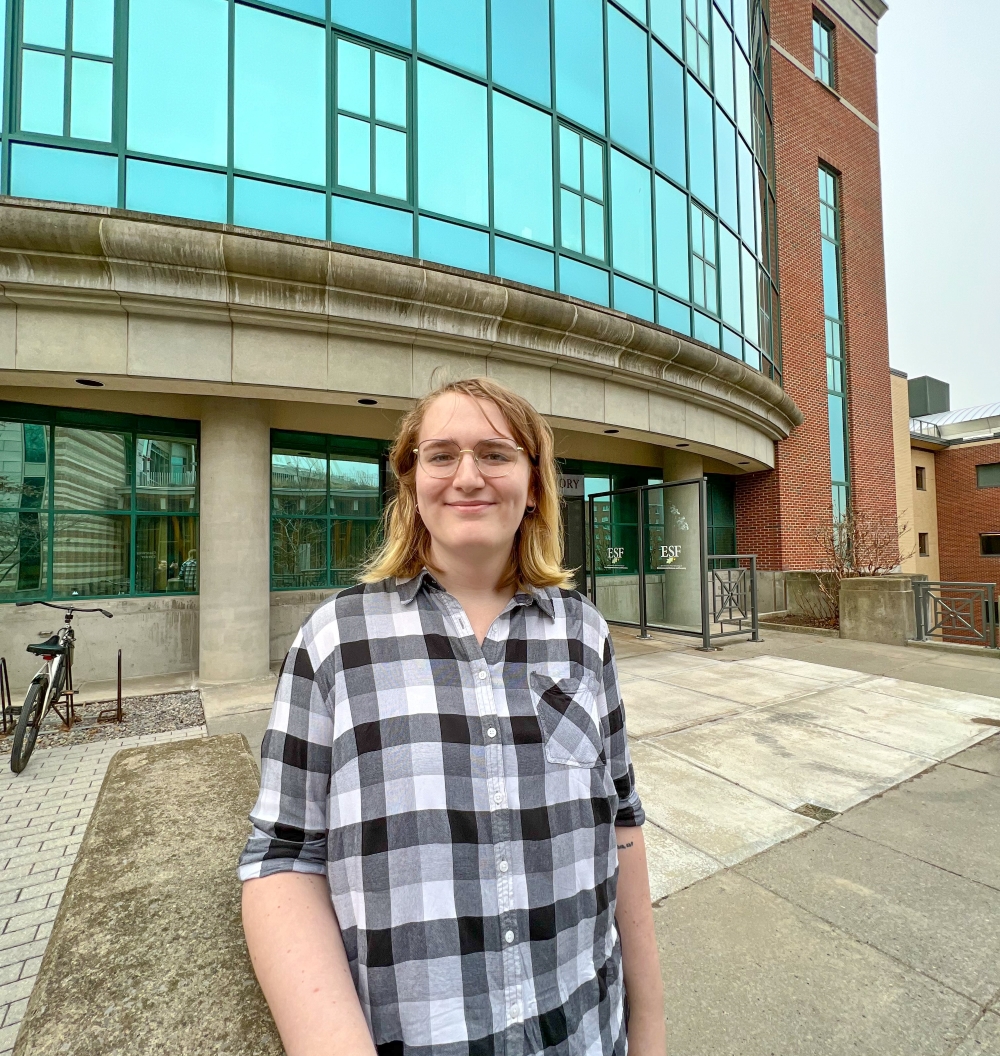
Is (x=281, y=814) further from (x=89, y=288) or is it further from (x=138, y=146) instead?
(x=138, y=146)

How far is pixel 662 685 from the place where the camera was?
7.29 metres

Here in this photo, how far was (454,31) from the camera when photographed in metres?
8.45

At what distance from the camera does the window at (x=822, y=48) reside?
1717 cm

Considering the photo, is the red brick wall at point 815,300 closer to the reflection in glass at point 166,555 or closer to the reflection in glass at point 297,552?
the reflection in glass at point 297,552

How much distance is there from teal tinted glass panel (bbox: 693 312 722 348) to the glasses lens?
11.1 metres

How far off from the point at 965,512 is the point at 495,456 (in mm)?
34332

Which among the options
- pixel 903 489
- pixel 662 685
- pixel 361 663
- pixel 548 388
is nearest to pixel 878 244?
pixel 903 489

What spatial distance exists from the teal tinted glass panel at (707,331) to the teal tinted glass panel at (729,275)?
A: 60cm

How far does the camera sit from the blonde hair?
1.40 metres

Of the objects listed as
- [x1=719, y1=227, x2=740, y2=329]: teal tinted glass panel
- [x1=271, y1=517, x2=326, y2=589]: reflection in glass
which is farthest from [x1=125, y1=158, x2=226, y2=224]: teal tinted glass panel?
[x1=719, y1=227, x2=740, y2=329]: teal tinted glass panel

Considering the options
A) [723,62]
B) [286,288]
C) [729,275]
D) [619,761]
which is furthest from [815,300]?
[619,761]

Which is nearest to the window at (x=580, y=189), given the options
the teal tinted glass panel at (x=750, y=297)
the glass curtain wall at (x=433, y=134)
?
the glass curtain wall at (x=433, y=134)

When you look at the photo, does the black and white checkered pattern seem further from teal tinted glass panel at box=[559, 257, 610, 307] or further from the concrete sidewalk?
teal tinted glass panel at box=[559, 257, 610, 307]

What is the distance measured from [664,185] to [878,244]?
12.4 meters
